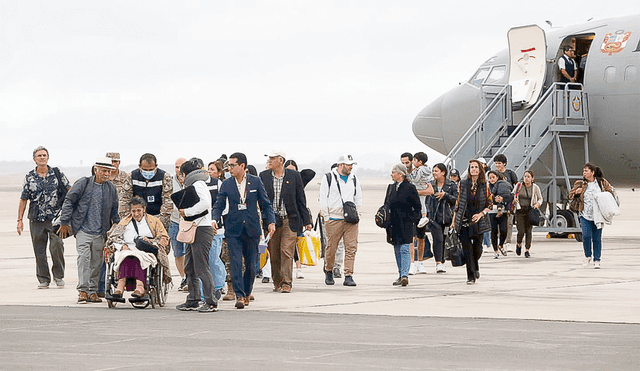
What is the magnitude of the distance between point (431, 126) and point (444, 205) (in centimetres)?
1135

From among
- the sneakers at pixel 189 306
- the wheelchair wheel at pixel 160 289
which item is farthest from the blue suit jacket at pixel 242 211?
the sneakers at pixel 189 306

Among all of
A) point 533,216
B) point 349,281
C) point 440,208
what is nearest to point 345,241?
point 349,281

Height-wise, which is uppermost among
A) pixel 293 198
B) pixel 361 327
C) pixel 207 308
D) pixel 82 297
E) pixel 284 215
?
pixel 293 198

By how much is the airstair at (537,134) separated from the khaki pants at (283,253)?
1034cm

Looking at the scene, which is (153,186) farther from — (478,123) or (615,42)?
(615,42)

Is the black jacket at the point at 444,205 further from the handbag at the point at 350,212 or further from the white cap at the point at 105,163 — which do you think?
the white cap at the point at 105,163

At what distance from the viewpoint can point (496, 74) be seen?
2753 cm

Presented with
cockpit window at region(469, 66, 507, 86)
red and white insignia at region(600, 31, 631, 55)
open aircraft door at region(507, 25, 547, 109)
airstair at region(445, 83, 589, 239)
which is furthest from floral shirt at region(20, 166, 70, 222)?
cockpit window at region(469, 66, 507, 86)

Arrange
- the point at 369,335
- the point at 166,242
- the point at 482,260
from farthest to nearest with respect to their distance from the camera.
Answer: the point at 482,260 < the point at 166,242 < the point at 369,335

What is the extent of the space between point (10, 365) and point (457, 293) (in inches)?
295

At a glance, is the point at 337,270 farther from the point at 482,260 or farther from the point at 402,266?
the point at 482,260

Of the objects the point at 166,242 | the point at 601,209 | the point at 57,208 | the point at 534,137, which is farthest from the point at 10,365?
the point at 534,137

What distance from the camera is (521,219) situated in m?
22.0

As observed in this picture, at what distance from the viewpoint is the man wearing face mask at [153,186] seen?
1430 cm
